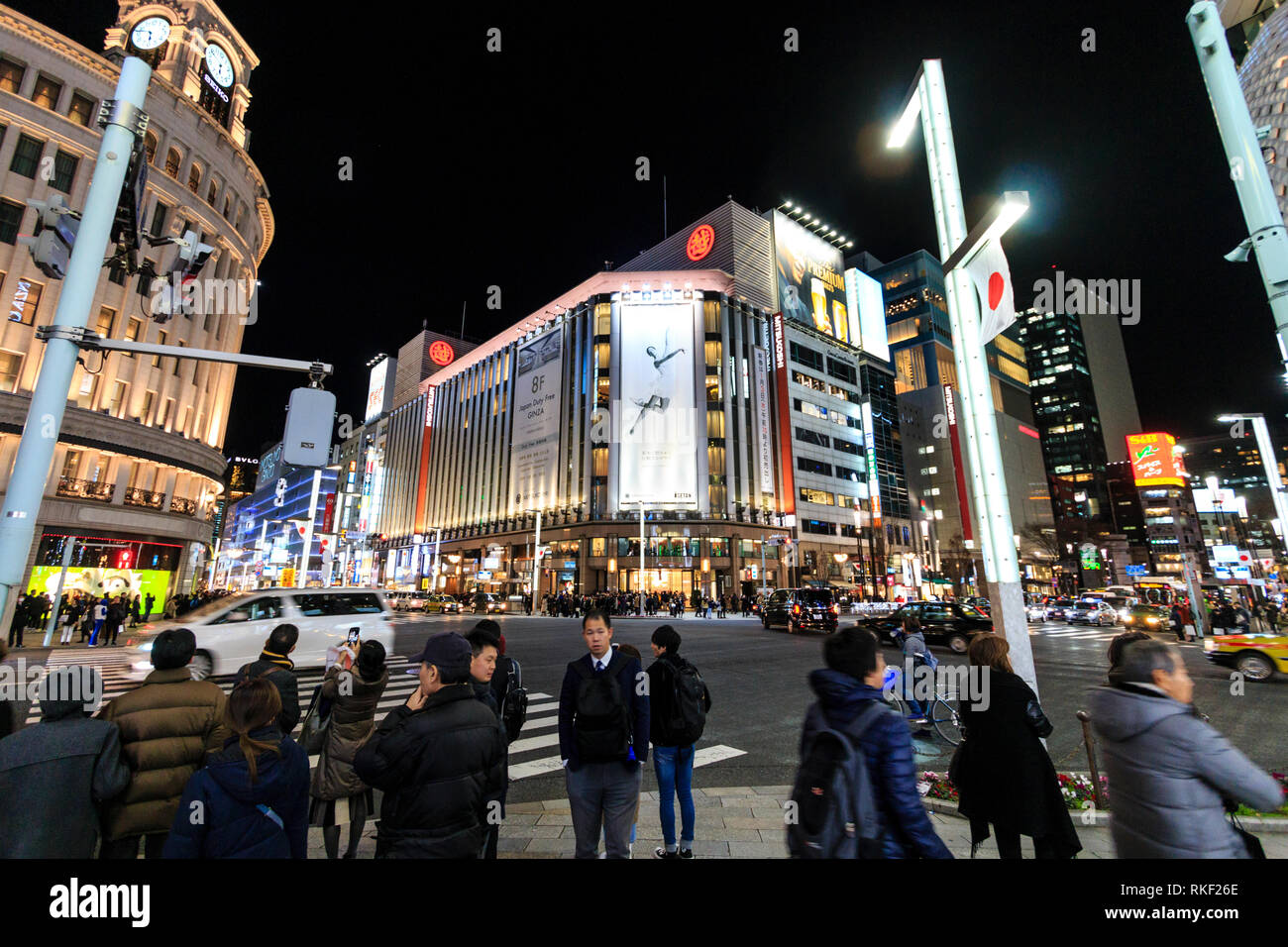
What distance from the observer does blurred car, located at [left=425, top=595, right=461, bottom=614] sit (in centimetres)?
4206

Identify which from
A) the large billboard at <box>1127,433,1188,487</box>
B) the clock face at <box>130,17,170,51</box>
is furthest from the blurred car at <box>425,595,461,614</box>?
the large billboard at <box>1127,433,1188,487</box>

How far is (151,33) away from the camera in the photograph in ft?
103

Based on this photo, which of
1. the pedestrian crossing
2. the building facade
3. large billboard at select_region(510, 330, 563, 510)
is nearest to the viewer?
A: the pedestrian crossing

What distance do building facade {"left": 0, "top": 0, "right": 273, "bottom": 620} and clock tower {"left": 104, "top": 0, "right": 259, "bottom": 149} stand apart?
11 cm

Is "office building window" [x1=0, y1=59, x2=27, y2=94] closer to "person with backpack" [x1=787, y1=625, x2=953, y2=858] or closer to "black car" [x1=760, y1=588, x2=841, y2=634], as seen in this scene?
"person with backpack" [x1=787, y1=625, x2=953, y2=858]

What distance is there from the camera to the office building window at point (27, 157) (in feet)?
84.3

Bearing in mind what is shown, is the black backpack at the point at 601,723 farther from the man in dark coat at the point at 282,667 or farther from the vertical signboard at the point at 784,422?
the vertical signboard at the point at 784,422

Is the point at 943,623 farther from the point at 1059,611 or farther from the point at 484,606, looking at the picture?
the point at 484,606

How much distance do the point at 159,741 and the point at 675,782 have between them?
3739 mm

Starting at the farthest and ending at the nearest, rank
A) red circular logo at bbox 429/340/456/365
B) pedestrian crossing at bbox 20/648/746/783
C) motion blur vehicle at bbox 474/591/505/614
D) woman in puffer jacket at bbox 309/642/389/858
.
A: red circular logo at bbox 429/340/456/365 → motion blur vehicle at bbox 474/591/505/614 → pedestrian crossing at bbox 20/648/746/783 → woman in puffer jacket at bbox 309/642/389/858

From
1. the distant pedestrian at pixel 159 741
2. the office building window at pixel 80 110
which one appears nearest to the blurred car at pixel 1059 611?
the distant pedestrian at pixel 159 741

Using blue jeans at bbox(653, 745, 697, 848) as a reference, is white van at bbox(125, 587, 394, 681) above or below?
above

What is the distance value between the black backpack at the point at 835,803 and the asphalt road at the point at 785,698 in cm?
445
